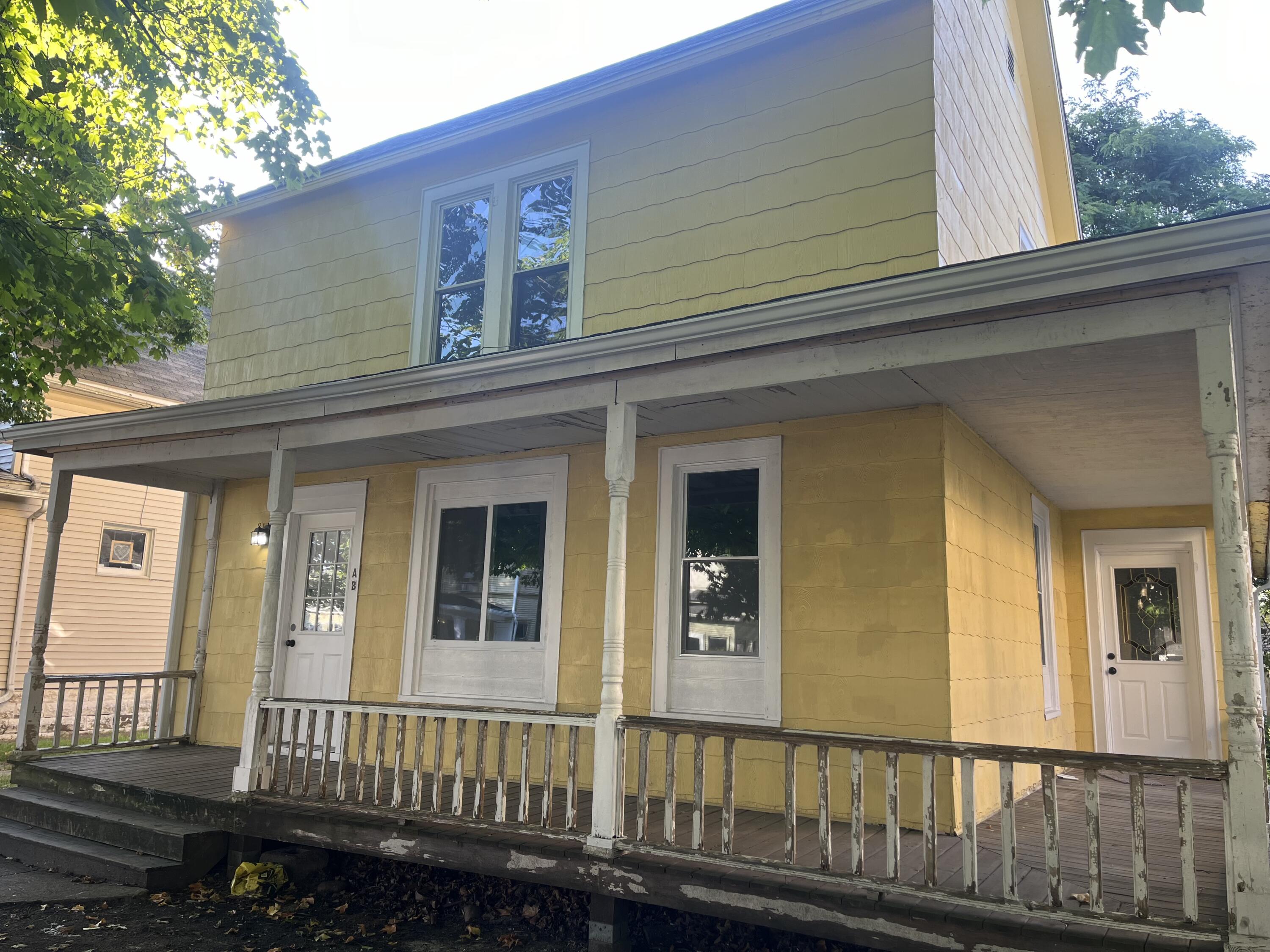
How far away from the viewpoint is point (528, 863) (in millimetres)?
4832

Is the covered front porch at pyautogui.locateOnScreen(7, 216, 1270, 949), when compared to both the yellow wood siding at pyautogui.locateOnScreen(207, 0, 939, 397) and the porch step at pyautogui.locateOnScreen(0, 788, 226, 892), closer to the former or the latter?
the porch step at pyautogui.locateOnScreen(0, 788, 226, 892)

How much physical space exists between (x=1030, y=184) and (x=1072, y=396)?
5.47 m

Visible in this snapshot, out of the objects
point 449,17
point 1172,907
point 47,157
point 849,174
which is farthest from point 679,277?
point 47,157

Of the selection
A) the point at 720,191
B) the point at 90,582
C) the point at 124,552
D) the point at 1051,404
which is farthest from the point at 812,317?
the point at 124,552

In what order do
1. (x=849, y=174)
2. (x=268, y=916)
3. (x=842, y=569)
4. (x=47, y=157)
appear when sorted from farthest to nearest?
(x=47, y=157) < (x=849, y=174) < (x=842, y=569) < (x=268, y=916)

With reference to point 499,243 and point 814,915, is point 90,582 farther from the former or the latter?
point 814,915

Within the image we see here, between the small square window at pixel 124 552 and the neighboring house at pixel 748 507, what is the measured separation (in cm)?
655

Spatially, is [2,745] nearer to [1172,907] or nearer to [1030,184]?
[1172,907]

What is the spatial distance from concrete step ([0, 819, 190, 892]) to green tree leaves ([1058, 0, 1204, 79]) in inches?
254

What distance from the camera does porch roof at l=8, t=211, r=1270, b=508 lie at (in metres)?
3.70

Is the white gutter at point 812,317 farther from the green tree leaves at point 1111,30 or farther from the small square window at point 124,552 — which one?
the small square window at point 124,552

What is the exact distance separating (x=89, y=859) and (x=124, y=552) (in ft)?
32.3

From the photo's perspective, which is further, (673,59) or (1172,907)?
(673,59)

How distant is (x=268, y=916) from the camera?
5371 millimetres
